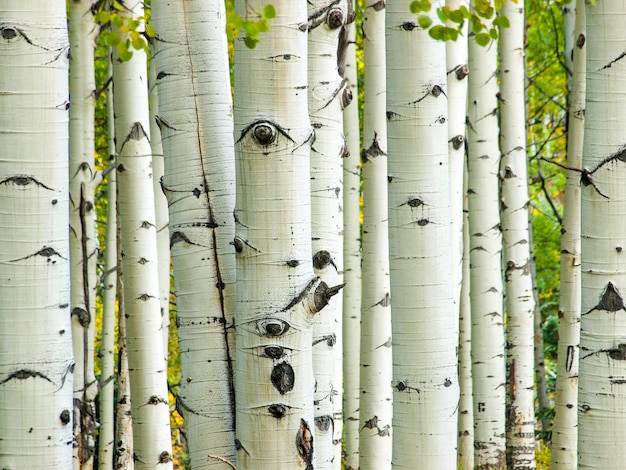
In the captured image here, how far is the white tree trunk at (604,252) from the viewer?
2.64 m

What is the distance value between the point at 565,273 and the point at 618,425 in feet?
11.6

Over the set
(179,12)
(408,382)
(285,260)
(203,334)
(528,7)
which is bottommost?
(408,382)

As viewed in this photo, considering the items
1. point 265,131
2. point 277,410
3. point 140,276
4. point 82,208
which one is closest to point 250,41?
point 265,131

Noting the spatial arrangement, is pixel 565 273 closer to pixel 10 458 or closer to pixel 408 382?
pixel 408 382

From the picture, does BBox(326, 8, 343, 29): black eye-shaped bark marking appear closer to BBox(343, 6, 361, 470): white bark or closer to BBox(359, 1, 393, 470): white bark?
BBox(359, 1, 393, 470): white bark

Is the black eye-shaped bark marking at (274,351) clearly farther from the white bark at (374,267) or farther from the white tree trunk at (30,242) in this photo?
the white bark at (374,267)

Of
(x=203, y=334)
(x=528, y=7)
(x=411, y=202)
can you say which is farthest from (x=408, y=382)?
(x=528, y=7)

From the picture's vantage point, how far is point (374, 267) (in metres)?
5.80

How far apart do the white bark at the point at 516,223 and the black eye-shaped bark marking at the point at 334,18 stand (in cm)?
437

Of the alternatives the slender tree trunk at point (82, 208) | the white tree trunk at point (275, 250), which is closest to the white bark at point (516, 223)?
the slender tree trunk at point (82, 208)

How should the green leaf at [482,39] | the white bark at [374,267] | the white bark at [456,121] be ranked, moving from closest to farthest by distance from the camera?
the green leaf at [482,39] < the white bark at [456,121] < the white bark at [374,267]

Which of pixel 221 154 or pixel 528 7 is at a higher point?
pixel 528 7

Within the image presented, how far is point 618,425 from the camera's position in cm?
264

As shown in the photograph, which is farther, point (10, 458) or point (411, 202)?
point (411, 202)
